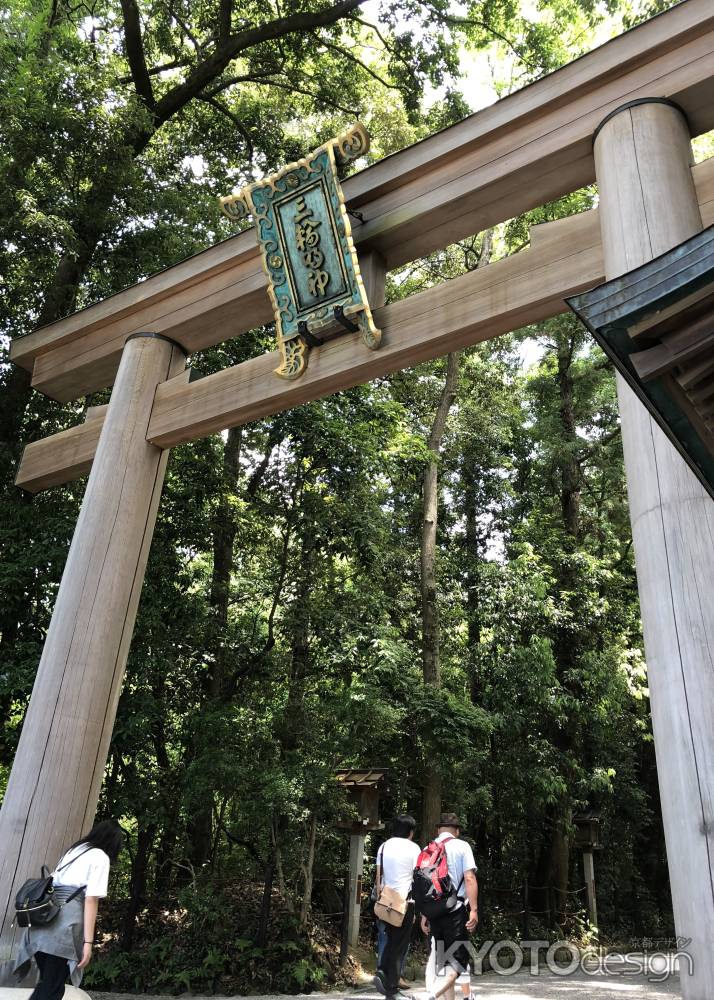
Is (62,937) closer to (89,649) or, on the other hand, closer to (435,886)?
(89,649)

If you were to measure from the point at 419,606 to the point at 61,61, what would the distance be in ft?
30.6

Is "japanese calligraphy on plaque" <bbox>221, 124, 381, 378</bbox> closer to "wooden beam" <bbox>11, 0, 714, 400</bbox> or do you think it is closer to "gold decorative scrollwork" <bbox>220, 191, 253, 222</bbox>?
"gold decorative scrollwork" <bbox>220, 191, 253, 222</bbox>

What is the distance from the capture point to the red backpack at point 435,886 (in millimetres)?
4410

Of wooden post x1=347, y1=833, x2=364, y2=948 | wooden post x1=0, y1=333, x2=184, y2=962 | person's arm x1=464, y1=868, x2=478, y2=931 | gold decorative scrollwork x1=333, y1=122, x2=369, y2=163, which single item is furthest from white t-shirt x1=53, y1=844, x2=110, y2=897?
wooden post x1=347, y1=833, x2=364, y2=948

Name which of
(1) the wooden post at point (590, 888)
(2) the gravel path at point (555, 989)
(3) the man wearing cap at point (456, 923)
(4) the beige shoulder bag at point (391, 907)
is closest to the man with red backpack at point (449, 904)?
(3) the man wearing cap at point (456, 923)

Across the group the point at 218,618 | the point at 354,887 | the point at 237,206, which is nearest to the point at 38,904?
the point at 237,206

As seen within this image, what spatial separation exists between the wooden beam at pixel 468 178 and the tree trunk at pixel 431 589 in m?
6.77

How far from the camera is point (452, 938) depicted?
439 cm

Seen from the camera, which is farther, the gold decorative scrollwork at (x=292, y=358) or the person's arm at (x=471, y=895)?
the person's arm at (x=471, y=895)

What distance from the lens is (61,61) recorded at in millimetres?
7312

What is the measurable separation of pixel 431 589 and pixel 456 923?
757 cm

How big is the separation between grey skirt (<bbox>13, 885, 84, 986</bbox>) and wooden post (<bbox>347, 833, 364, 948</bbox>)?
619 centimetres

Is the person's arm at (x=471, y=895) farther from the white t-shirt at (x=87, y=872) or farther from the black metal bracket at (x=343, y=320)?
the black metal bracket at (x=343, y=320)

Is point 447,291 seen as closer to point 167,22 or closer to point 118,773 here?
point 118,773
